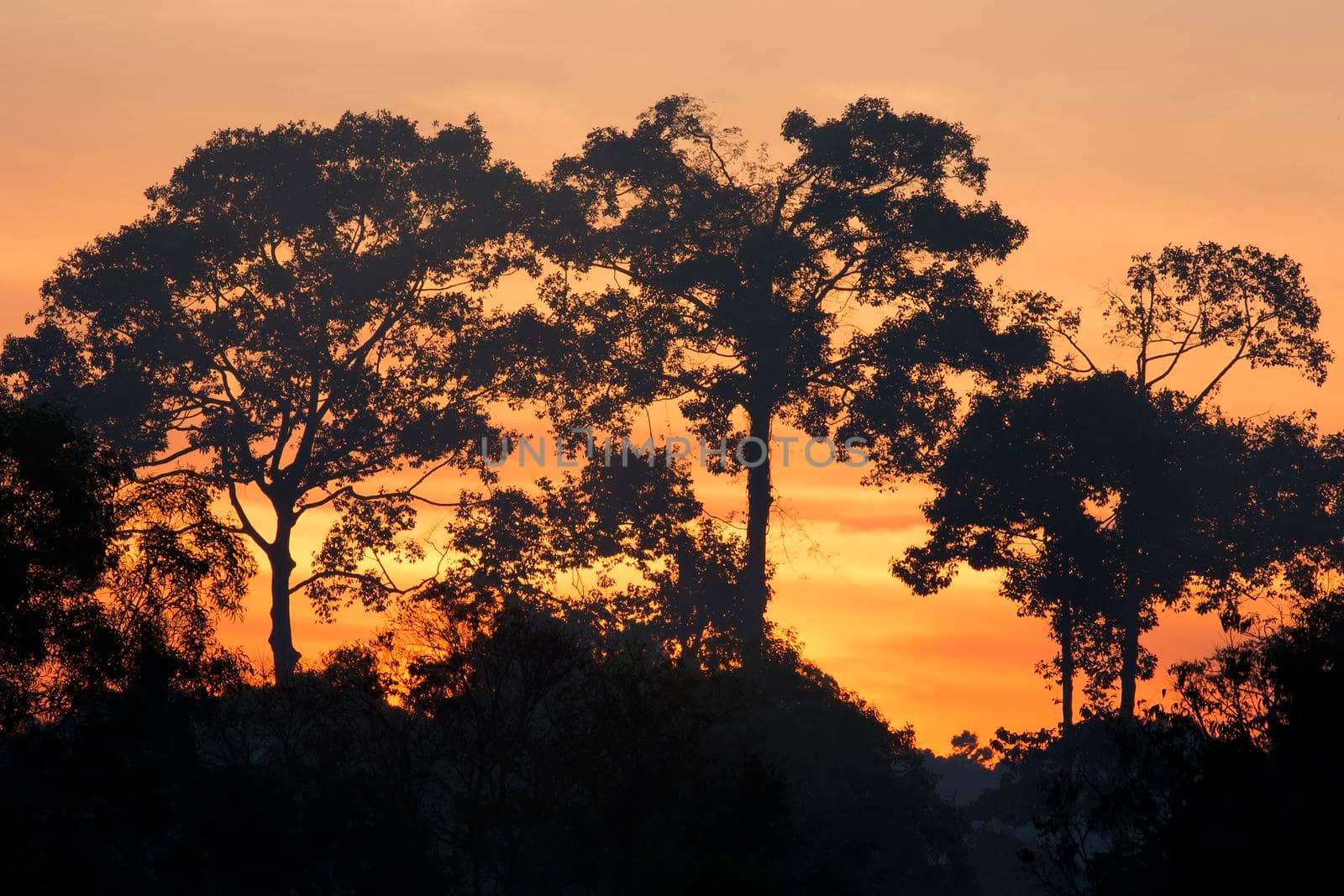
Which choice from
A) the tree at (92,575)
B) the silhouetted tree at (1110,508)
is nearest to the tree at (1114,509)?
the silhouetted tree at (1110,508)

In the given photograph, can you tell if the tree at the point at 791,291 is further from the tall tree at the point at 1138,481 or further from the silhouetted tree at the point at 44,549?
the silhouetted tree at the point at 44,549

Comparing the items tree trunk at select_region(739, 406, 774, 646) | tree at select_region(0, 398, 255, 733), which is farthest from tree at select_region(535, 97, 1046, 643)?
tree at select_region(0, 398, 255, 733)

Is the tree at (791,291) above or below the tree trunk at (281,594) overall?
above

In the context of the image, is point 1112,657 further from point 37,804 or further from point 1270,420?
point 37,804

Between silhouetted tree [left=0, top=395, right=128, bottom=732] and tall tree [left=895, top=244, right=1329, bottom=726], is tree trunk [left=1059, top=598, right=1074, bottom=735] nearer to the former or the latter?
tall tree [left=895, top=244, right=1329, bottom=726]

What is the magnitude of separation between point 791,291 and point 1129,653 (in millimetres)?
18412

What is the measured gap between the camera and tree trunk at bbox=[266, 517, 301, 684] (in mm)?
56750

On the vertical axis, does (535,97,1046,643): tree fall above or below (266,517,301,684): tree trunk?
above

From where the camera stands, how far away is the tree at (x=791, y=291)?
188ft

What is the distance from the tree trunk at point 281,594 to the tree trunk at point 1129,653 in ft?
100.0

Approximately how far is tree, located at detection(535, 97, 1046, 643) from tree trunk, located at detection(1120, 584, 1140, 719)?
31.0ft

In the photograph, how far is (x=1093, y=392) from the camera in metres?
57.0

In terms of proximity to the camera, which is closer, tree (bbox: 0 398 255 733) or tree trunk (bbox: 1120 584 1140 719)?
tree (bbox: 0 398 255 733)

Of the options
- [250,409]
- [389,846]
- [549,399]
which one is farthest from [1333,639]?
[250,409]
